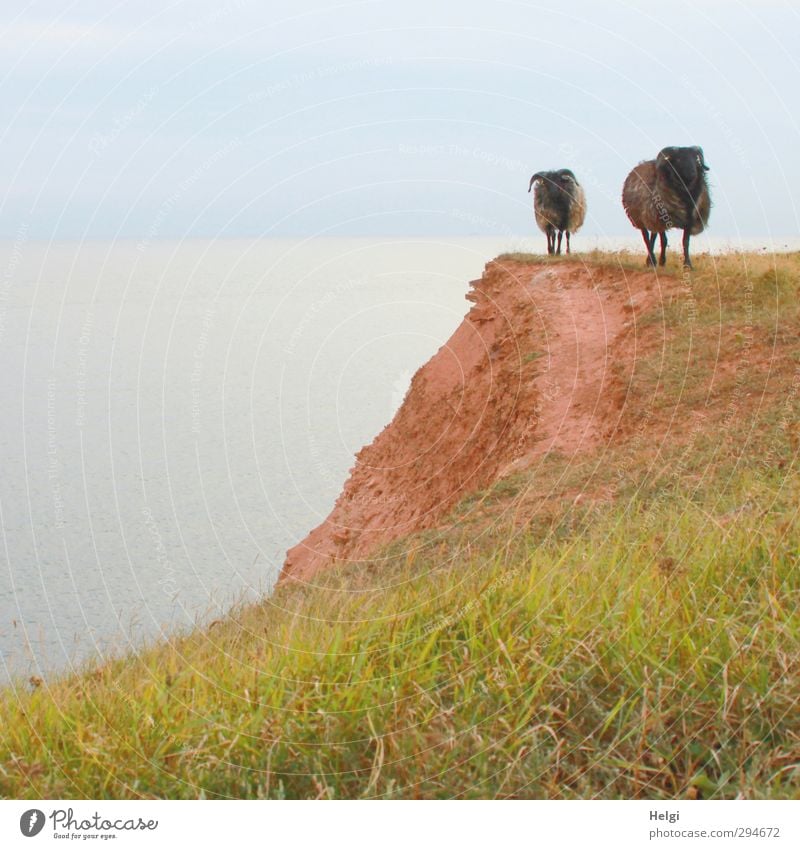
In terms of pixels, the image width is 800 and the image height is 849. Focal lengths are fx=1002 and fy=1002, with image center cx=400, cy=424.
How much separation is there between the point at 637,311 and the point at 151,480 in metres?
19.7

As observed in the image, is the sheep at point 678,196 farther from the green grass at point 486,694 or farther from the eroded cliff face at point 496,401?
the green grass at point 486,694

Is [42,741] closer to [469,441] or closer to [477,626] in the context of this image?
[477,626]

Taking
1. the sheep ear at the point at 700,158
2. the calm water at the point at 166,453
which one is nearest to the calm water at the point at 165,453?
the calm water at the point at 166,453

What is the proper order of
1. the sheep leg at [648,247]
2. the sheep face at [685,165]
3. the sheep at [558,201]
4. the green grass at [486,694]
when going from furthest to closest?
the sheep at [558,201]
the sheep leg at [648,247]
the sheep face at [685,165]
the green grass at [486,694]

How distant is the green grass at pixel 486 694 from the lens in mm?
3816

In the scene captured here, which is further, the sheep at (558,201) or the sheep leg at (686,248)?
the sheep at (558,201)

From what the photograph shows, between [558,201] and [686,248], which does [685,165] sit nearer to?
[686,248]

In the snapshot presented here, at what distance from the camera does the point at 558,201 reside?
63.7 ft

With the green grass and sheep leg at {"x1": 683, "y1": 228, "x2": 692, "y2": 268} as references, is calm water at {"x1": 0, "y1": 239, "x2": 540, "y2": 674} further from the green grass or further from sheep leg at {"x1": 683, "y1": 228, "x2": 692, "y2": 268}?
sheep leg at {"x1": 683, "y1": 228, "x2": 692, "y2": 268}

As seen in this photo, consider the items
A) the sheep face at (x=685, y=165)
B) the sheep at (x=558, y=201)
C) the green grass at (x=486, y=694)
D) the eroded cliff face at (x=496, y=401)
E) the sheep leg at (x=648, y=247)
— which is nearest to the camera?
the green grass at (x=486, y=694)
